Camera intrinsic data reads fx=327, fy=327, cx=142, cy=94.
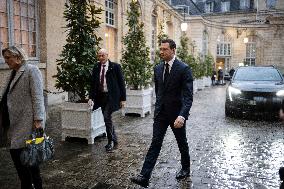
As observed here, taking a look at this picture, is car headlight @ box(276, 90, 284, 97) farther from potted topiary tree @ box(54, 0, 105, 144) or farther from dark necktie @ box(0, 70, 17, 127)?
dark necktie @ box(0, 70, 17, 127)

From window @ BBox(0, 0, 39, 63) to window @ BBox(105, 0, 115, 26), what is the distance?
19.9ft

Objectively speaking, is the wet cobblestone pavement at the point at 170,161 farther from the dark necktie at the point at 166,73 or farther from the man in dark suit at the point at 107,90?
the dark necktie at the point at 166,73

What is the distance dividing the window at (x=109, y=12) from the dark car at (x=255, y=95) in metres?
8.69

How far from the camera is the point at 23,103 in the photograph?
387 cm

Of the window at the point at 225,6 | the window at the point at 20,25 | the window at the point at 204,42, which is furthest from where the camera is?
the window at the point at 225,6

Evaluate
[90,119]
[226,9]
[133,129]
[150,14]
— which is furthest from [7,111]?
[226,9]

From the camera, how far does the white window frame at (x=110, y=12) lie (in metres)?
17.5

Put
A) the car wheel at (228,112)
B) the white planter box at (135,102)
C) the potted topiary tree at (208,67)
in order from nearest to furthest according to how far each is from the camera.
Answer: the white planter box at (135,102), the car wheel at (228,112), the potted topiary tree at (208,67)

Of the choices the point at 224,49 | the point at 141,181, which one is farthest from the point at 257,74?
the point at 224,49

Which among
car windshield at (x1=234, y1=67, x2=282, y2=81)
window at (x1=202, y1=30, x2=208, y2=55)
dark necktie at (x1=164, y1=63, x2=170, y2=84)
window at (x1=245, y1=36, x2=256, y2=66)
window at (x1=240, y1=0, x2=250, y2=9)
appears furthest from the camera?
window at (x1=240, y1=0, x2=250, y2=9)

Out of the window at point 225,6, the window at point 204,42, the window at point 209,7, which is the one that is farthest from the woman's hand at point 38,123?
the window at point 209,7

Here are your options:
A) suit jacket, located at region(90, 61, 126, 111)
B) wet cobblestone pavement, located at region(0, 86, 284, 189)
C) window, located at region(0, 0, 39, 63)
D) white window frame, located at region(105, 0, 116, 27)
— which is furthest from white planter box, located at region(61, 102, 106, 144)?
white window frame, located at region(105, 0, 116, 27)

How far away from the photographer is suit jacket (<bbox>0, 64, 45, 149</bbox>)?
3.84 metres

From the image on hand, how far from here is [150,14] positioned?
23438mm
